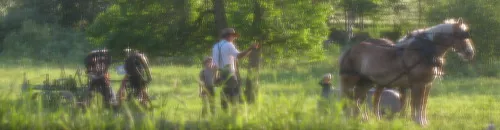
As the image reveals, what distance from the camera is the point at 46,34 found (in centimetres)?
3878

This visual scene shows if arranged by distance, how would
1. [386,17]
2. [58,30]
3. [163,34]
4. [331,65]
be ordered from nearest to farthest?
[163,34]
[386,17]
[331,65]
[58,30]

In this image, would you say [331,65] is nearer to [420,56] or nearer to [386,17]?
[386,17]

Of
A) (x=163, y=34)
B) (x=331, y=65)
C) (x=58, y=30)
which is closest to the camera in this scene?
(x=163, y=34)

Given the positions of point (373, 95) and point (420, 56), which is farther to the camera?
point (373, 95)

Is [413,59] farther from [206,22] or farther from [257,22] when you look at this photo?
[206,22]

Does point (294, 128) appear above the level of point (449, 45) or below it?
below

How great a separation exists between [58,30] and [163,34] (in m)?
20.7

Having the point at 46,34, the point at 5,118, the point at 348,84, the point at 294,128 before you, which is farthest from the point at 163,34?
the point at 46,34

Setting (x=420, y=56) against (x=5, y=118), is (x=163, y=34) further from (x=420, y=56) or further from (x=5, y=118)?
(x=5, y=118)

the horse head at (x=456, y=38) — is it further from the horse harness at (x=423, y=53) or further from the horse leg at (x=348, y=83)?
the horse leg at (x=348, y=83)

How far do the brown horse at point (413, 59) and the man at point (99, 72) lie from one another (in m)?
4.03

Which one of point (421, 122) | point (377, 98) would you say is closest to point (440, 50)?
point (421, 122)

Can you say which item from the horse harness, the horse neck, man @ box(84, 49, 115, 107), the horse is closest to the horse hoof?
the horse harness

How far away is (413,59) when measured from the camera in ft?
38.4
